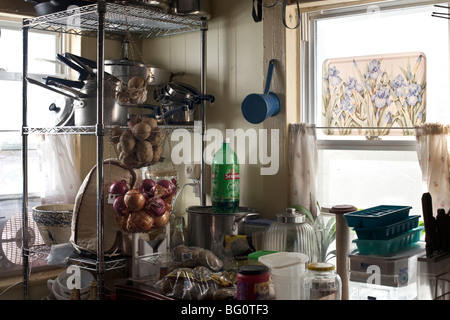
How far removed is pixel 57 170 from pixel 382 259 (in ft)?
5.11

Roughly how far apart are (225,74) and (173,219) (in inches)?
26.3

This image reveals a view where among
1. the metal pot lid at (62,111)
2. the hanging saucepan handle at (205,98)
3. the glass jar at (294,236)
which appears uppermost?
the hanging saucepan handle at (205,98)

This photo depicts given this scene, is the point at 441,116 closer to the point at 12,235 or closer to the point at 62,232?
the point at 62,232

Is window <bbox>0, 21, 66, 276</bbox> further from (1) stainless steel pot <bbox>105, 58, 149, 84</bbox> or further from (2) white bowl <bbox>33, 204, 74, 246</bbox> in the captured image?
(1) stainless steel pot <bbox>105, 58, 149, 84</bbox>

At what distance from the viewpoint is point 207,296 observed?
169cm

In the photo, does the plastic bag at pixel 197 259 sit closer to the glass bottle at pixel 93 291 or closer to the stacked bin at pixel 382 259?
the glass bottle at pixel 93 291

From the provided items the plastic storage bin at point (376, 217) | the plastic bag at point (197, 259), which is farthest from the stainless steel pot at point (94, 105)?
the plastic storage bin at point (376, 217)

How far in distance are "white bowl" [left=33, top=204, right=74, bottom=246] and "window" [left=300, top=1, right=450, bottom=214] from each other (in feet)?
3.33

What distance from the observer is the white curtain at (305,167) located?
225 centimetres

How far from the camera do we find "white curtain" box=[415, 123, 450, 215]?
1.92 m

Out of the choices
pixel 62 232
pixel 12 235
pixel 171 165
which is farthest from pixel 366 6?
pixel 12 235

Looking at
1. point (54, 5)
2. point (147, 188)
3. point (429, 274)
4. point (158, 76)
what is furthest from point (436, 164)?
point (54, 5)

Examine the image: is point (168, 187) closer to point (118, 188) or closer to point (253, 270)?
point (118, 188)

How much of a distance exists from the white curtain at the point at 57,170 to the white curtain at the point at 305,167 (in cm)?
102
